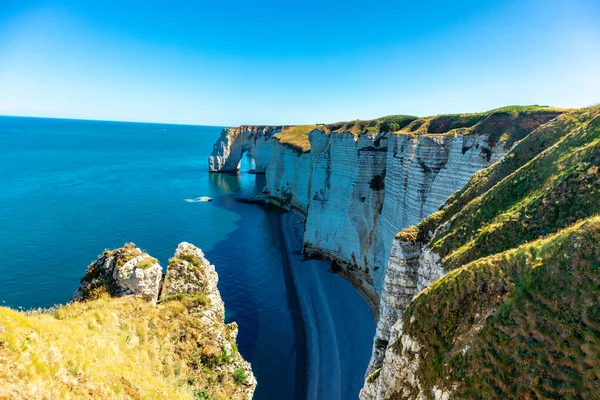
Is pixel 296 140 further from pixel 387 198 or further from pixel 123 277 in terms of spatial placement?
pixel 123 277

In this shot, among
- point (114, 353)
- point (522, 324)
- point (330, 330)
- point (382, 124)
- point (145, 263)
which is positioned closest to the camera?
point (522, 324)

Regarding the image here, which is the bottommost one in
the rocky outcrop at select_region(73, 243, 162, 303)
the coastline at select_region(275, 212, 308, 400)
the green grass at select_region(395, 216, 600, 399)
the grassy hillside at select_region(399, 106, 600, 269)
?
the coastline at select_region(275, 212, 308, 400)

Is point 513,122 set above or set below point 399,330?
above

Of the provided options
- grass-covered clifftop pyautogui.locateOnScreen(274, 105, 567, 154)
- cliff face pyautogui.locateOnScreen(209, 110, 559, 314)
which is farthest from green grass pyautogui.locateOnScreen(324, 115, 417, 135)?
cliff face pyautogui.locateOnScreen(209, 110, 559, 314)

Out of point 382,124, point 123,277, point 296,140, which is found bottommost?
point 123,277

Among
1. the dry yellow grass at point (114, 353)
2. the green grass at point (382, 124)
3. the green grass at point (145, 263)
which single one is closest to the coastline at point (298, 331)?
the dry yellow grass at point (114, 353)

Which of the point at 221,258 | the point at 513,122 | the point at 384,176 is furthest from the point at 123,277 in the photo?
the point at 221,258

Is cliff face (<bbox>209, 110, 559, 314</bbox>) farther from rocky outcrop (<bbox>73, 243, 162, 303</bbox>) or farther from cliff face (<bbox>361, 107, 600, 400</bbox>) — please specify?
rocky outcrop (<bbox>73, 243, 162, 303</bbox>)

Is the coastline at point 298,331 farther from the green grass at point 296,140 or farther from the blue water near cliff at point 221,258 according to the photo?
the green grass at point 296,140
